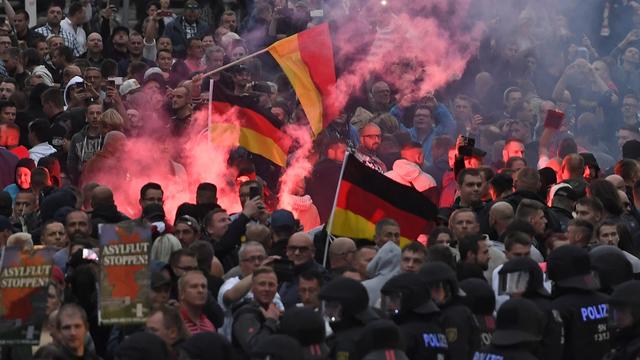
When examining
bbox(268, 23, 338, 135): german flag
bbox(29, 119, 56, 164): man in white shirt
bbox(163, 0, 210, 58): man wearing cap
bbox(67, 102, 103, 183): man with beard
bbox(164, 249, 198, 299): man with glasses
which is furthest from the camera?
bbox(163, 0, 210, 58): man wearing cap

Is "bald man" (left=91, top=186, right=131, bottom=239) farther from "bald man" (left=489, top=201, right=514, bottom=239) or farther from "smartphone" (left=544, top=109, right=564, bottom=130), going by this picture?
"smartphone" (left=544, top=109, right=564, bottom=130)

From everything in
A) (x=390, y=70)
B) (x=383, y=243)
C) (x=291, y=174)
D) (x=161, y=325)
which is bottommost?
(x=161, y=325)

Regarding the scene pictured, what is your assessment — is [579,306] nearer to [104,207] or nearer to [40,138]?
[104,207]

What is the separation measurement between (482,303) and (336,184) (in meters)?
4.83

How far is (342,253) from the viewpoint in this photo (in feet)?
48.6

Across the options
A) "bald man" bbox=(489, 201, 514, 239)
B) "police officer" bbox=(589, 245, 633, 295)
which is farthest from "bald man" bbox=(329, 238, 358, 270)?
"police officer" bbox=(589, 245, 633, 295)

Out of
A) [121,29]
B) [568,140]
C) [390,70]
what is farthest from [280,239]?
[121,29]

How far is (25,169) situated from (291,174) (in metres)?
2.48

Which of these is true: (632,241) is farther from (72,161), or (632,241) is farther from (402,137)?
(72,161)

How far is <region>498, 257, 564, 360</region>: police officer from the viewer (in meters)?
12.5

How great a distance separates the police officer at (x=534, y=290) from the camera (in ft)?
41.0

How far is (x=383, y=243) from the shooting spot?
1488 centimetres

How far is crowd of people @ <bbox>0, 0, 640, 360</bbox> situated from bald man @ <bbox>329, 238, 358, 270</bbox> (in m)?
0.02

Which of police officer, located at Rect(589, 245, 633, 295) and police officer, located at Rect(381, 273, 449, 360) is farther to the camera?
police officer, located at Rect(589, 245, 633, 295)
